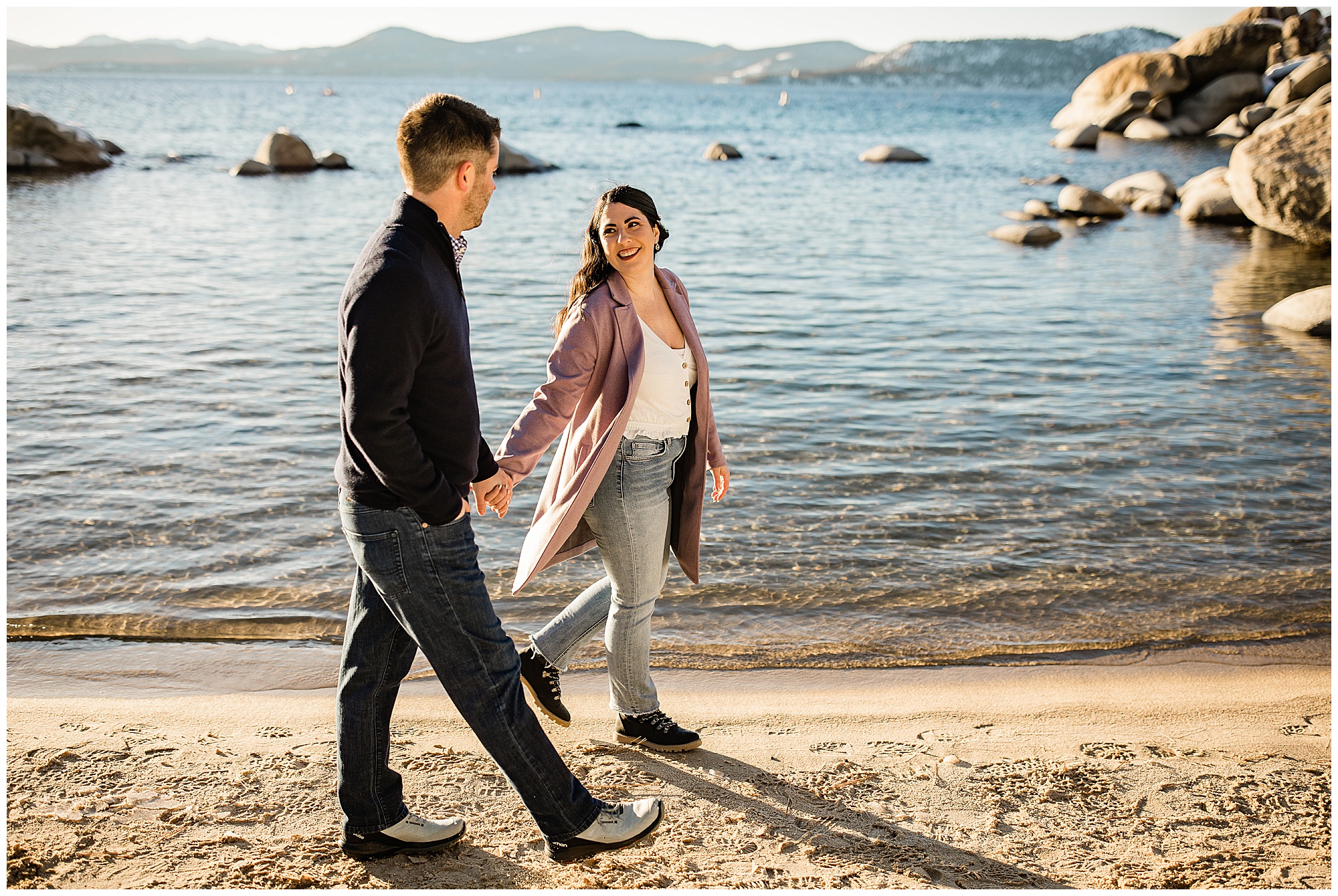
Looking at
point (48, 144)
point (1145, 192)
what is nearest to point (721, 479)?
point (1145, 192)

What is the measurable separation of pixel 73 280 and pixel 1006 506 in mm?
13546

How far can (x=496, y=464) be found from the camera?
3.12 meters

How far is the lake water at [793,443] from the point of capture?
5441mm

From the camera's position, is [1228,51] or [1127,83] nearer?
[1228,51]

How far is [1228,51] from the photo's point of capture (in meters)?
45.5

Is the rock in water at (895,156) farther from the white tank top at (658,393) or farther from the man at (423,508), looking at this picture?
the man at (423,508)

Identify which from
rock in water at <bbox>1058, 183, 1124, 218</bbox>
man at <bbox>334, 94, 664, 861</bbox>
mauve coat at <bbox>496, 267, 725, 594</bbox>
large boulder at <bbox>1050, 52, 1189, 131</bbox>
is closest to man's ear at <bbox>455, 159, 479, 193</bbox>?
man at <bbox>334, 94, 664, 861</bbox>

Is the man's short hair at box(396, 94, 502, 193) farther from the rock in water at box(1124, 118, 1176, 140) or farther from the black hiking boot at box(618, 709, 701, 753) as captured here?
the rock in water at box(1124, 118, 1176, 140)

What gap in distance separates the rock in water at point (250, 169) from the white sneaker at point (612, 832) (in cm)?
3214

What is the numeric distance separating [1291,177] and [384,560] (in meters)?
19.4

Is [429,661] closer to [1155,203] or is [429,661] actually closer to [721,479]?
[721,479]

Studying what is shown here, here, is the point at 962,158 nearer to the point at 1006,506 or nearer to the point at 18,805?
the point at 1006,506

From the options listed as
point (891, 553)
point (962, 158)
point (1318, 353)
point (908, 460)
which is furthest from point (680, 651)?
point (962, 158)

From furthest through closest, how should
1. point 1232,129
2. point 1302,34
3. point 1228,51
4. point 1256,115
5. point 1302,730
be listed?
point 1302,34, point 1228,51, point 1232,129, point 1256,115, point 1302,730
